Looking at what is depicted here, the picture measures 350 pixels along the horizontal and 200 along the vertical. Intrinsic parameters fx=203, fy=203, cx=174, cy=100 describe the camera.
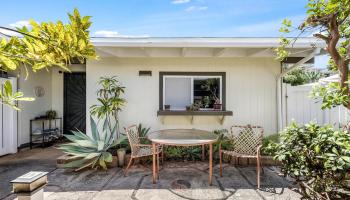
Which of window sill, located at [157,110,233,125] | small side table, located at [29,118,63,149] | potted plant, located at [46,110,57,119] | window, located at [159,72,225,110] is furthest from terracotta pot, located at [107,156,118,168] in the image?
potted plant, located at [46,110,57,119]

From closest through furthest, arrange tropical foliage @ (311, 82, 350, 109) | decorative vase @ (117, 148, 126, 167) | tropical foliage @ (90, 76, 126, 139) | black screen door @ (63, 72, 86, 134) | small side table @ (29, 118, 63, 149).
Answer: tropical foliage @ (311, 82, 350, 109)
decorative vase @ (117, 148, 126, 167)
tropical foliage @ (90, 76, 126, 139)
small side table @ (29, 118, 63, 149)
black screen door @ (63, 72, 86, 134)

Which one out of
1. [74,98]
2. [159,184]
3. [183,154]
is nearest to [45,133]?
[74,98]

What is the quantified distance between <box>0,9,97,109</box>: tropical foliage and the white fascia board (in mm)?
3167

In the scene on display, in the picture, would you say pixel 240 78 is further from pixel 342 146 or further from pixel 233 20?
pixel 342 146

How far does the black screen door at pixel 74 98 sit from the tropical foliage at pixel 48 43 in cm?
654

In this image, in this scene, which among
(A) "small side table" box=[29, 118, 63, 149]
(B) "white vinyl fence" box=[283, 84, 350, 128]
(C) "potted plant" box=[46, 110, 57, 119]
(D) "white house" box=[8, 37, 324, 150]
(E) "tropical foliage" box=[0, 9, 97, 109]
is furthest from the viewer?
(C) "potted plant" box=[46, 110, 57, 119]

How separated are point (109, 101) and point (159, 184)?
7.58 feet

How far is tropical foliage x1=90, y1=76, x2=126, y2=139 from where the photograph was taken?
186 inches

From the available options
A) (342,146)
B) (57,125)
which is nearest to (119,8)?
(57,125)

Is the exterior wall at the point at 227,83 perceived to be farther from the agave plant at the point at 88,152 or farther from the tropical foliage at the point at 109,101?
the agave plant at the point at 88,152

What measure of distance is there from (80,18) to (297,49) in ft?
16.1

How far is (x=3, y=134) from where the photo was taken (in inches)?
210

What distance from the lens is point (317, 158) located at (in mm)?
2029

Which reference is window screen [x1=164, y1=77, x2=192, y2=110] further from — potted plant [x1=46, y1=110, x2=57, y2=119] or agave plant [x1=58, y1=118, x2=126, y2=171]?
potted plant [x1=46, y1=110, x2=57, y2=119]
